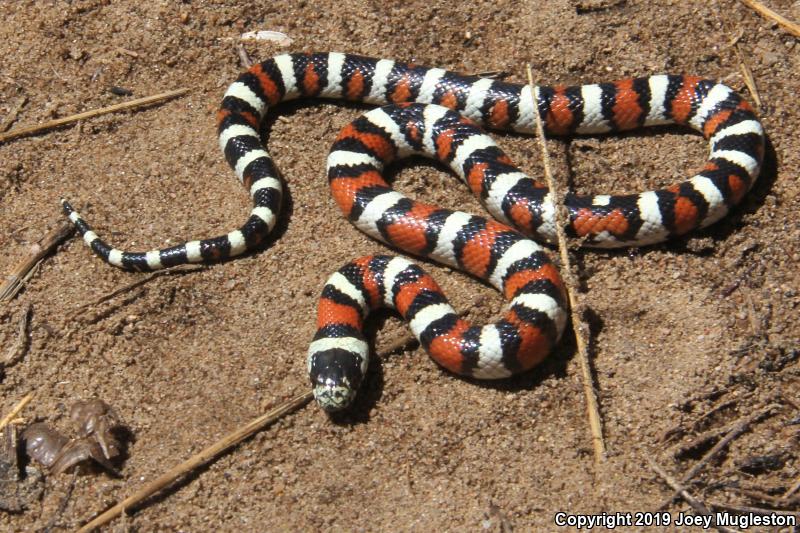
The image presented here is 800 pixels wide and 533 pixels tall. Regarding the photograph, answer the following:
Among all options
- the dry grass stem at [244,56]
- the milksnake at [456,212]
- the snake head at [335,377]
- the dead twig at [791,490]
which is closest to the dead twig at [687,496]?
the dead twig at [791,490]

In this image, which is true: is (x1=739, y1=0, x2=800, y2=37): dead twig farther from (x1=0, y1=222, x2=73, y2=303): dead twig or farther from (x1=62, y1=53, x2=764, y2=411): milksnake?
(x1=0, y1=222, x2=73, y2=303): dead twig

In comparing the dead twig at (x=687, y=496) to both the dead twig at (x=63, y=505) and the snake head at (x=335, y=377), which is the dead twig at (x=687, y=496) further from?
the dead twig at (x=63, y=505)

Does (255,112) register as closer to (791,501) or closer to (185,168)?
(185,168)

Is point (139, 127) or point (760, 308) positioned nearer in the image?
point (760, 308)

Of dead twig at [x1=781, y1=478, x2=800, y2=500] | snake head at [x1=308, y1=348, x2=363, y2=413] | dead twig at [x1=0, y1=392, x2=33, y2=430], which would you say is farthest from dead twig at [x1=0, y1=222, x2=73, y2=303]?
dead twig at [x1=781, y1=478, x2=800, y2=500]

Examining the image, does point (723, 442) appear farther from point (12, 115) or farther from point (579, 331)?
point (12, 115)

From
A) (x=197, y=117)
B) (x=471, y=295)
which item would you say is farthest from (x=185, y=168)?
(x=471, y=295)
